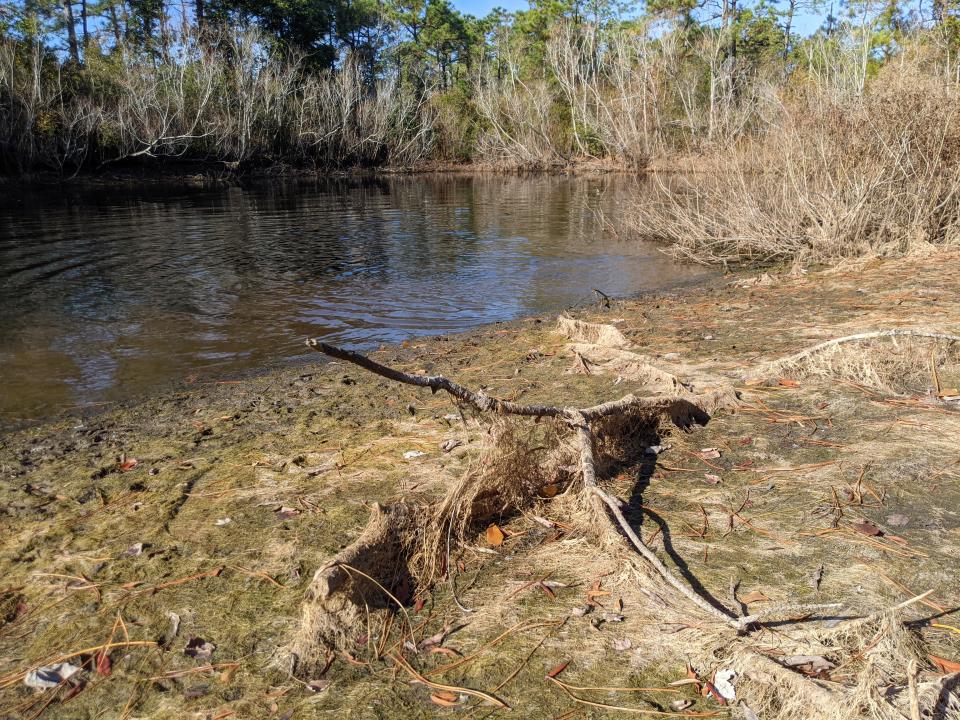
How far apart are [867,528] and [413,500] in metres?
2.14

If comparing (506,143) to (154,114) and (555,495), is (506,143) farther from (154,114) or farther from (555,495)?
(555,495)

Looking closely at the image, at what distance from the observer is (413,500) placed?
12.1 ft

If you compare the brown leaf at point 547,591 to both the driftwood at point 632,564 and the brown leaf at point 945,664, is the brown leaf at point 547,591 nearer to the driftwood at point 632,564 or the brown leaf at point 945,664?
the driftwood at point 632,564

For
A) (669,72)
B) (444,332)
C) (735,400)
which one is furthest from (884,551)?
(669,72)

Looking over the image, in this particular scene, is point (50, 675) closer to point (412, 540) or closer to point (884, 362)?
point (412, 540)

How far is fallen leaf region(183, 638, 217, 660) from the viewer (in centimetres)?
263

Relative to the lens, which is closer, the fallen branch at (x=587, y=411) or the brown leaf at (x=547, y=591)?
the fallen branch at (x=587, y=411)

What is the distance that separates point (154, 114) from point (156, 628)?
3676cm

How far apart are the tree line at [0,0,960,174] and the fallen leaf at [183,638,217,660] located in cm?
2343

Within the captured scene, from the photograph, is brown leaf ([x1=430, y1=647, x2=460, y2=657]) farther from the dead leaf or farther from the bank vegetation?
the bank vegetation

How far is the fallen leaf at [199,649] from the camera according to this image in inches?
104

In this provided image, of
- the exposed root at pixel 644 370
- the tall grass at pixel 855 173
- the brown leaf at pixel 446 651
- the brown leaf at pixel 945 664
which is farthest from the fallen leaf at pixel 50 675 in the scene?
the tall grass at pixel 855 173

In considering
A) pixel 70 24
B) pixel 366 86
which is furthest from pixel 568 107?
pixel 70 24

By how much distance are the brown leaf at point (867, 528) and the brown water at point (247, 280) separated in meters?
5.60
